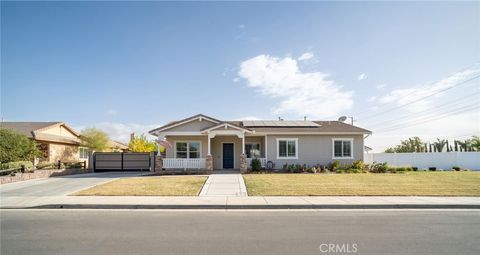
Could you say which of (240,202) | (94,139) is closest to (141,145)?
(94,139)

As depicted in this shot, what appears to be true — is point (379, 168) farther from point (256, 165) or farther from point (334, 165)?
point (256, 165)

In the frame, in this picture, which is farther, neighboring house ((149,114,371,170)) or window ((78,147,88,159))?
window ((78,147,88,159))

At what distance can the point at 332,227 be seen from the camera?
7387mm

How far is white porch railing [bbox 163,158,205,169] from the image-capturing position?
2322 cm

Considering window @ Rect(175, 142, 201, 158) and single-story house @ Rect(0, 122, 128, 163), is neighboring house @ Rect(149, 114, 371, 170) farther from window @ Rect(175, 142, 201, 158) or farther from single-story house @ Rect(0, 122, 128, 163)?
single-story house @ Rect(0, 122, 128, 163)

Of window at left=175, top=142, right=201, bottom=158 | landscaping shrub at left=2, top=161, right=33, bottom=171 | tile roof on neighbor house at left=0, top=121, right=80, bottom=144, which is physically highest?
tile roof on neighbor house at left=0, top=121, right=80, bottom=144

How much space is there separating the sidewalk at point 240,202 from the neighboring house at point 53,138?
682 inches

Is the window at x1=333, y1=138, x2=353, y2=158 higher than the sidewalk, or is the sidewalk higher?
the window at x1=333, y1=138, x2=353, y2=158

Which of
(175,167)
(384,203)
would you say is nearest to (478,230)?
(384,203)

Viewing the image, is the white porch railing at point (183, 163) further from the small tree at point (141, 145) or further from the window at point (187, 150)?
the small tree at point (141, 145)

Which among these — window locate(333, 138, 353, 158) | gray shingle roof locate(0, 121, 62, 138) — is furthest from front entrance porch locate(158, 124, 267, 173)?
gray shingle roof locate(0, 121, 62, 138)

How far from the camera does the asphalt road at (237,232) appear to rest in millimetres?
5750

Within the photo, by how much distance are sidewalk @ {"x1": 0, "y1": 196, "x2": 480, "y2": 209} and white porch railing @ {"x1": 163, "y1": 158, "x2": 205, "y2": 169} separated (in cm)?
1157

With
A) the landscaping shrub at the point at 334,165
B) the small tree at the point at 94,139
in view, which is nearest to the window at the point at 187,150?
the landscaping shrub at the point at 334,165
